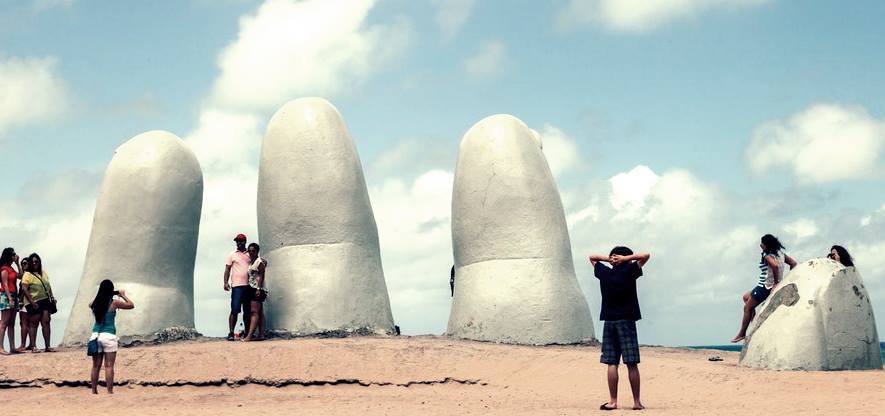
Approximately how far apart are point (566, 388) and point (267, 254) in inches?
247

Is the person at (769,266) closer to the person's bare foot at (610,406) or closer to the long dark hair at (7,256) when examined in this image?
the person's bare foot at (610,406)

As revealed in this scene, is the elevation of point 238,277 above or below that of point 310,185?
below

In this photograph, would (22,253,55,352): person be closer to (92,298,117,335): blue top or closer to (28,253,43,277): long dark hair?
(28,253,43,277): long dark hair

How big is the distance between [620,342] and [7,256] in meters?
9.37

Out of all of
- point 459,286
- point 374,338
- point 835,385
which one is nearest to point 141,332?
point 374,338

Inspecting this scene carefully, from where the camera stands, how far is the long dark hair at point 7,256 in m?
14.1

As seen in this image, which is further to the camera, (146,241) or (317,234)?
(146,241)

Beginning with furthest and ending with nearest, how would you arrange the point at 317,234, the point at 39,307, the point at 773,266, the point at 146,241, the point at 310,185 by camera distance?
the point at 146,241 < the point at 310,185 < the point at 317,234 < the point at 39,307 < the point at 773,266

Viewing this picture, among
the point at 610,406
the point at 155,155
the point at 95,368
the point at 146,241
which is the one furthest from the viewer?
the point at 155,155

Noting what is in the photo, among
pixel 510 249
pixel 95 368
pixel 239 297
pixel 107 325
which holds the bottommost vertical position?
pixel 95 368

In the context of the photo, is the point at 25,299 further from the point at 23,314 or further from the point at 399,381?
the point at 399,381

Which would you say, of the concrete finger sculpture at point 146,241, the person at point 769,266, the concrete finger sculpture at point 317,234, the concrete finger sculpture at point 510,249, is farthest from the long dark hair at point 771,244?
the concrete finger sculpture at point 146,241

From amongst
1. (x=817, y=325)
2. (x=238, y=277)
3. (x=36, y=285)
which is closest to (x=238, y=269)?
(x=238, y=277)

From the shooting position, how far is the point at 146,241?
53.6 ft
